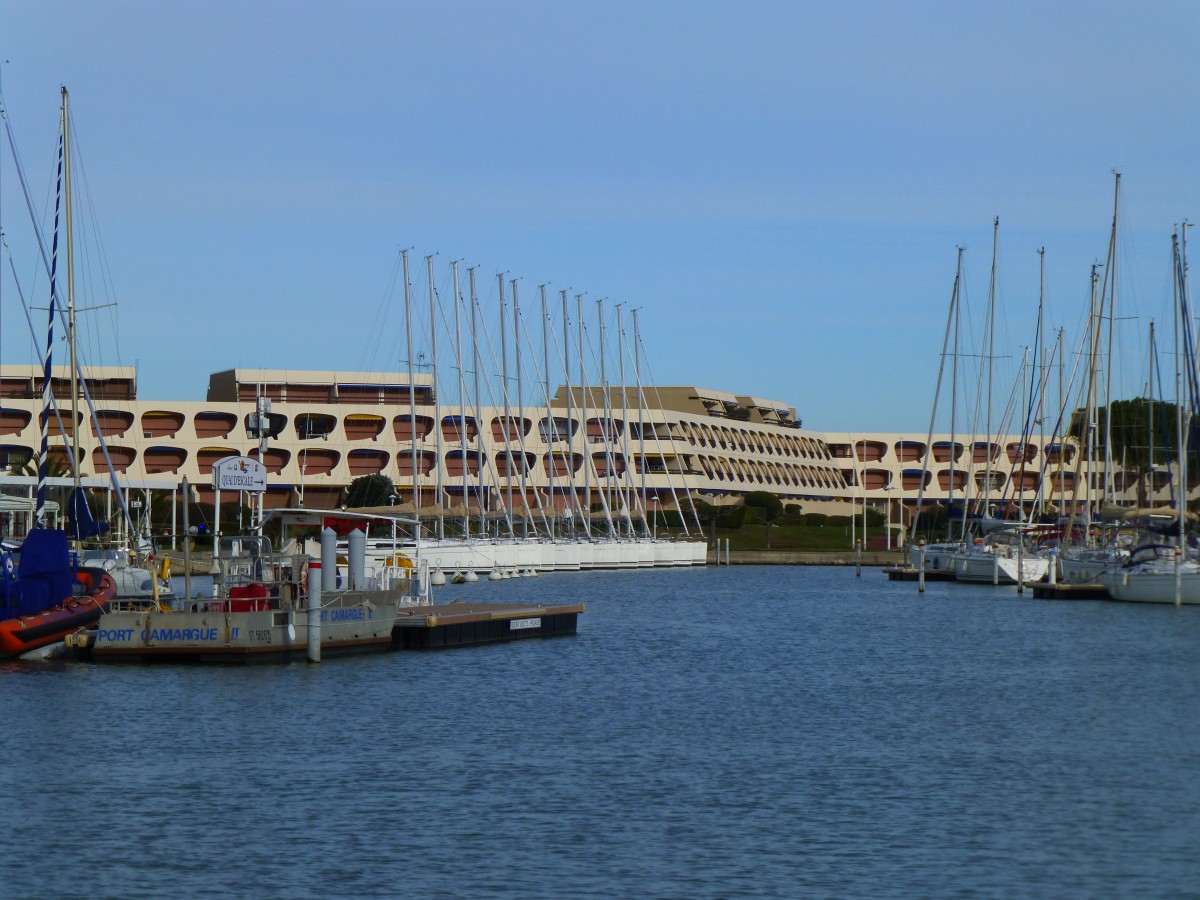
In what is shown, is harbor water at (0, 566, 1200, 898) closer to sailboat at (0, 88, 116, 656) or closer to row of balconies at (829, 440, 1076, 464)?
sailboat at (0, 88, 116, 656)

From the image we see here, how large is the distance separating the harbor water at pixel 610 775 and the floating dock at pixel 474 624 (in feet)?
3.02

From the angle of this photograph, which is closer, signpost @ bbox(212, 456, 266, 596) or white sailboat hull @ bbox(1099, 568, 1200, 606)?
signpost @ bbox(212, 456, 266, 596)

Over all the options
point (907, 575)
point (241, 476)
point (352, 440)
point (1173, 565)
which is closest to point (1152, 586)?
point (1173, 565)

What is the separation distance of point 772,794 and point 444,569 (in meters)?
60.2

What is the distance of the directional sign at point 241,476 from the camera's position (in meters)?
48.2

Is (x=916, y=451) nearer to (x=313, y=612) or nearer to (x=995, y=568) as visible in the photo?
(x=995, y=568)

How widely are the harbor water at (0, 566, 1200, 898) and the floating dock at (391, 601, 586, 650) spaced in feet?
3.02

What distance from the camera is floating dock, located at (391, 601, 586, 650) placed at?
44.9 m

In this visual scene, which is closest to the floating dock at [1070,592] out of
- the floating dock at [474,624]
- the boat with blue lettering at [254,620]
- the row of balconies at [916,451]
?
the floating dock at [474,624]

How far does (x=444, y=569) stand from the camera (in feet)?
276

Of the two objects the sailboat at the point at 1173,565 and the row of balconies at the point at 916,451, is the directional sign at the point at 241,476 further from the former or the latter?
the row of balconies at the point at 916,451

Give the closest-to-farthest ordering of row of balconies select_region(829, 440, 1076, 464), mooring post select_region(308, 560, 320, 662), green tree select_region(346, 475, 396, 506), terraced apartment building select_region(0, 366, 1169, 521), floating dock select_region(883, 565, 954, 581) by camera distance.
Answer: mooring post select_region(308, 560, 320, 662), floating dock select_region(883, 565, 954, 581), green tree select_region(346, 475, 396, 506), terraced apartment building select_region(0, 366, 1169, 521), row of balconies select_region(829, 440, 1076, 464)

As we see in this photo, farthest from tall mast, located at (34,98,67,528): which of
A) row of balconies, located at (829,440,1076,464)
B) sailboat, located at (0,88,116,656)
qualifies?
row of balconies, located at (829,440,1076,464)

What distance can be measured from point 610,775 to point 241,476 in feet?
84.2
